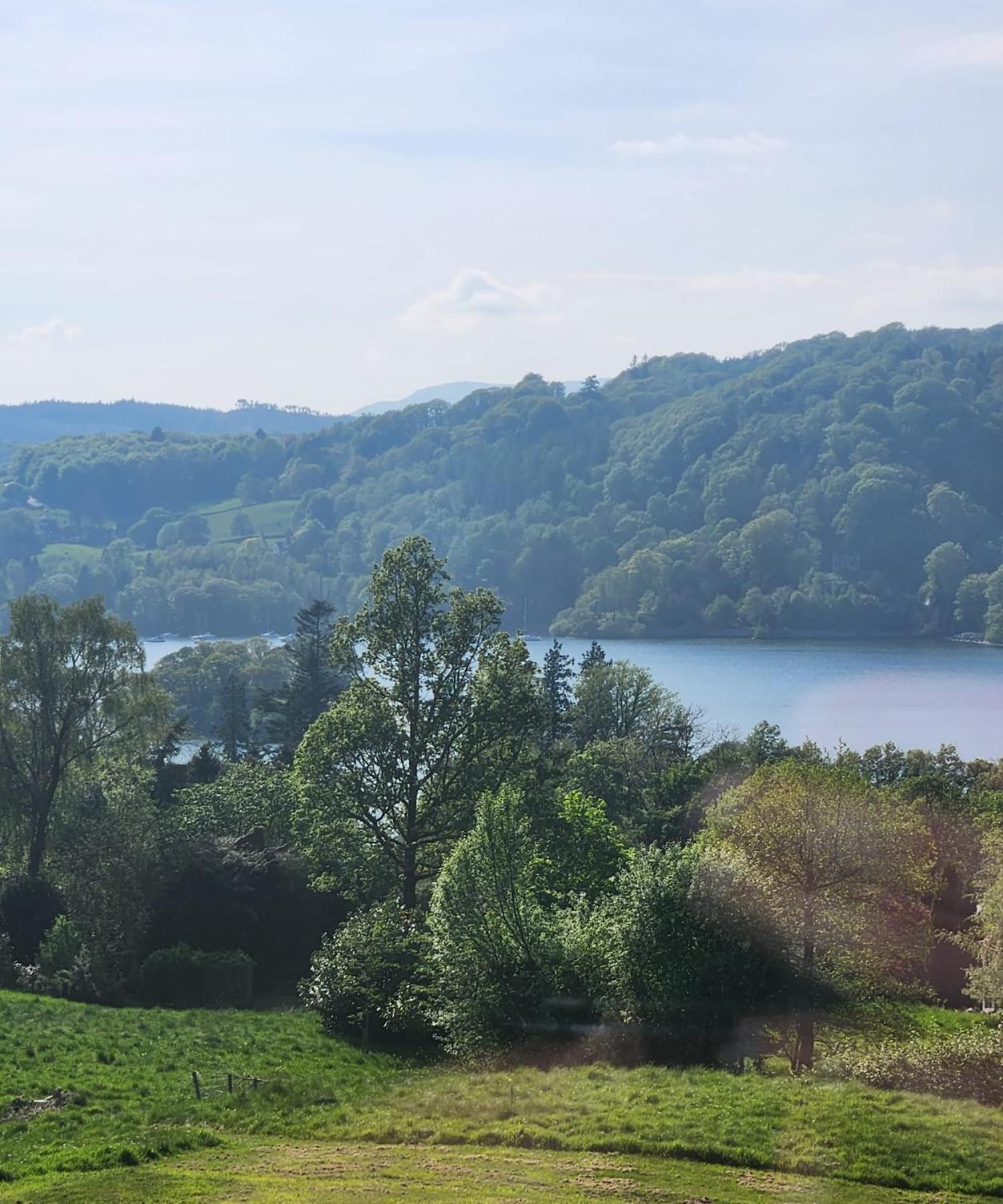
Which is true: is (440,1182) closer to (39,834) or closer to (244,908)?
(244,908)

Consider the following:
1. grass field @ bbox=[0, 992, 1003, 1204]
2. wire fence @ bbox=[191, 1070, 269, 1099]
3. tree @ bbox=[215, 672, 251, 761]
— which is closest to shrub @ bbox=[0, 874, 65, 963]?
grass field @ bbox=[0, 992, 1003, 1204]

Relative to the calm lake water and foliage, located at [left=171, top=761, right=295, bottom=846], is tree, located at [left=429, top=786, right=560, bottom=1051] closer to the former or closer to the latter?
foliage, located at [left=171, top=761, right=295, bottom=846]

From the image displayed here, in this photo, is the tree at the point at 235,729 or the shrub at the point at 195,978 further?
the tree at the point at 235,729

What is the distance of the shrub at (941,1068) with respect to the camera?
61.7ft

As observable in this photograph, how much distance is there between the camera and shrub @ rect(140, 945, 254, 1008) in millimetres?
28391

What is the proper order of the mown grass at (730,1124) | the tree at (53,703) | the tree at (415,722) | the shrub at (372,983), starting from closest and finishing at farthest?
the mown grass at (730,1124) < the shrub at (372,983) < the tree at (415,722) < the tree at (53,703)

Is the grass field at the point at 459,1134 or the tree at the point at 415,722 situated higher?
the tree at the point at 415,722

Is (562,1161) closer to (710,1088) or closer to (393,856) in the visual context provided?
(710,1088)

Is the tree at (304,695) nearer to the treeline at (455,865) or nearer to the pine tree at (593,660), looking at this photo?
the treeline at (455,865)

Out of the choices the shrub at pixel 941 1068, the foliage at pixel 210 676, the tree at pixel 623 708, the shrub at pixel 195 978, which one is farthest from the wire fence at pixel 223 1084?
the foliage at pixel 210 676

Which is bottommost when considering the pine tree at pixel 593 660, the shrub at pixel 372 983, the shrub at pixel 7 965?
the shrub at pixel 7 965

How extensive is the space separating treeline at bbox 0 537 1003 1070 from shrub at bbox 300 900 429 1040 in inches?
2.4

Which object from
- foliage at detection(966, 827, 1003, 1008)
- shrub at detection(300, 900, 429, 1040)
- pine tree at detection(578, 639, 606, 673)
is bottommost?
shrub at detection(300, 900, 429, 1040)

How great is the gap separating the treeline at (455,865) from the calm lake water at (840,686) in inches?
1834
